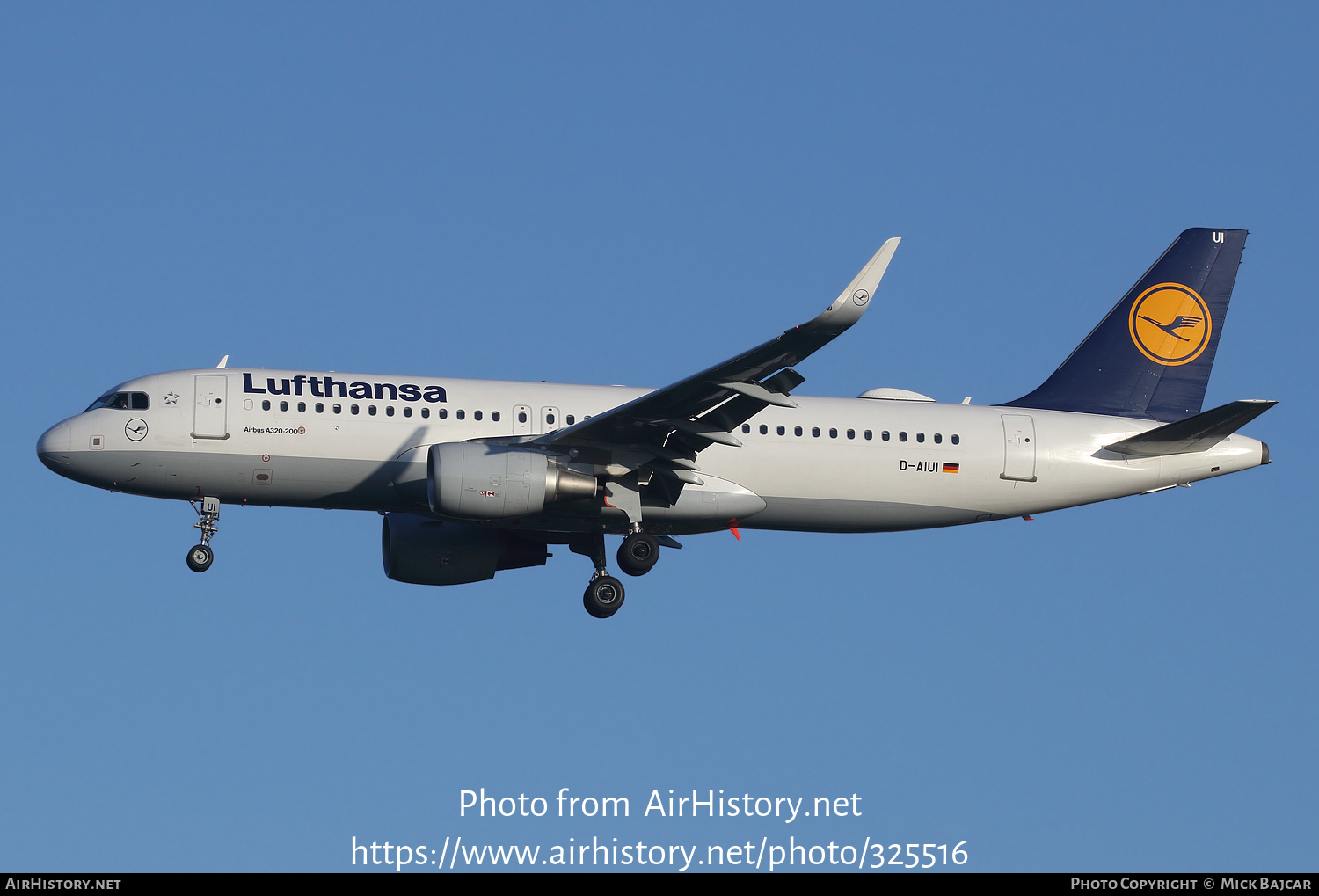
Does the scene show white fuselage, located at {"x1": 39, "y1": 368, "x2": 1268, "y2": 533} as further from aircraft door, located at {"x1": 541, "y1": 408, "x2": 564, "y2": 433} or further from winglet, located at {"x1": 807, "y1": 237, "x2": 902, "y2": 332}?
winglet, located at {"x1": 807, "y1": 237, "x2": 902, "y2": 332}

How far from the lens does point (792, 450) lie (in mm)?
34719

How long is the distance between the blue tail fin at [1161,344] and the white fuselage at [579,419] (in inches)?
56.5

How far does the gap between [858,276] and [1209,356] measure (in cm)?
1613

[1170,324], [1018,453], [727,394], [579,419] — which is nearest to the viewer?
[727,394]

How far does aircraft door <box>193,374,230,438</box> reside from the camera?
3316 centimetres

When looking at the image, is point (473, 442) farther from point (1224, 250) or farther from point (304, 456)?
point (1224, 250)

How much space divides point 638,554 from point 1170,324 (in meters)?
15.4

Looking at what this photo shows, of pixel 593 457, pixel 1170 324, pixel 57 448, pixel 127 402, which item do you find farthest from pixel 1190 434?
pixel 57 448

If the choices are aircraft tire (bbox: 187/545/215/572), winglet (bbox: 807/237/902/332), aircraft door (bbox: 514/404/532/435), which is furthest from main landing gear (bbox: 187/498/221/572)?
winglet (bbox: 807/237/902/332)

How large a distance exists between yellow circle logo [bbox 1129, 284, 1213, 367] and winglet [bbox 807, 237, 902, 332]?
572 inches

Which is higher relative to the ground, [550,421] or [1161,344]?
[1161,344]

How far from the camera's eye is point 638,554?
33.8 m

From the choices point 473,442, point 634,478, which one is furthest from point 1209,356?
point 473,442

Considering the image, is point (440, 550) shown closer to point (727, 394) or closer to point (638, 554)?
point (638, 554)
